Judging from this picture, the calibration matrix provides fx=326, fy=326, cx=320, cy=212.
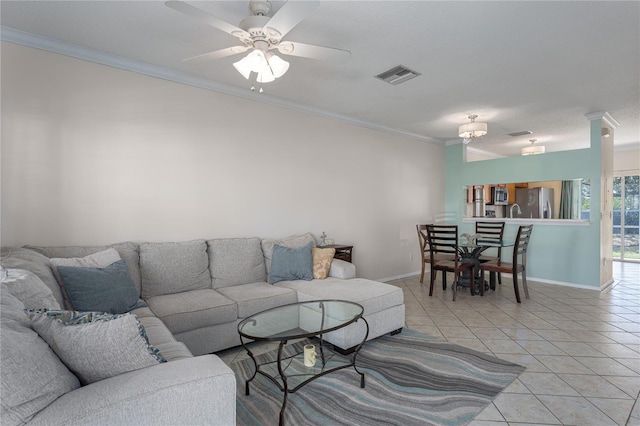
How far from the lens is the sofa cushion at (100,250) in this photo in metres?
2.51

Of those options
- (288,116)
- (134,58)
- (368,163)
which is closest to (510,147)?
(368,163)

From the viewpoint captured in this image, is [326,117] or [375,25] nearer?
[375,25]

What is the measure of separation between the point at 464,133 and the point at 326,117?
6.44 feet

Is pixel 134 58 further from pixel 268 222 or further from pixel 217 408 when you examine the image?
pixel 217 408

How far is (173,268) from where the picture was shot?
296 cm

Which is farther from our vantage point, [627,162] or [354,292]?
[627,162]

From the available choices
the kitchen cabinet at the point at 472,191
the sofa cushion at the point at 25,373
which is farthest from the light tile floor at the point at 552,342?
the kitchen cabinet at the point at 472,191

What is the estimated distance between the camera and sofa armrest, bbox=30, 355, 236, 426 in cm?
101

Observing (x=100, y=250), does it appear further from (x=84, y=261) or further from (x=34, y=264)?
(x=34, y=264)

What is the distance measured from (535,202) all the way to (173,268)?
7.05 meters

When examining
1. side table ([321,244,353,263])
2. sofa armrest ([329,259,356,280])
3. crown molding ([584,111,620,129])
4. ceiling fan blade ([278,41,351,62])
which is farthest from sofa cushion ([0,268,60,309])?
crown molding ([584,111,620,129])

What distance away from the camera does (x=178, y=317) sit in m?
2.43

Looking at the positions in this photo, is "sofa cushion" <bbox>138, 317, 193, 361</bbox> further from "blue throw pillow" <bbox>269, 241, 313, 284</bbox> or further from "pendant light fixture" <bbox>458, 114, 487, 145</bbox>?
"pendant light fixture" <bbox>458, 114, 487, 145</bbox>

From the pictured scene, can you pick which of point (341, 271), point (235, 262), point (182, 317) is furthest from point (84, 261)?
point (341, 271)
